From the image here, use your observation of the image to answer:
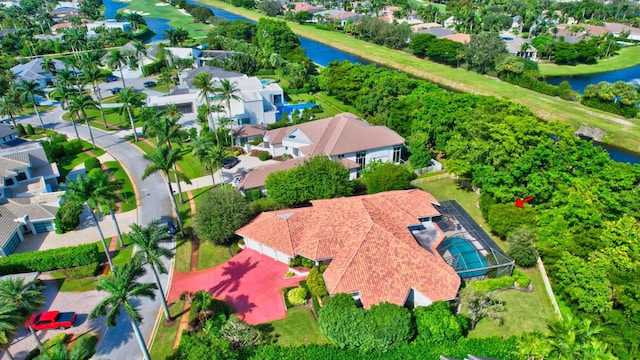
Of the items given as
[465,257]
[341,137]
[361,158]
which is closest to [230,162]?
[341,137]

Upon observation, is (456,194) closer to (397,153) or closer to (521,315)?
(397,153)

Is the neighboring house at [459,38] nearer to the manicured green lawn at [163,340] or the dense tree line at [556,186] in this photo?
the dense tree line at [556,186]

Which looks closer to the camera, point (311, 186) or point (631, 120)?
point (311, 186)

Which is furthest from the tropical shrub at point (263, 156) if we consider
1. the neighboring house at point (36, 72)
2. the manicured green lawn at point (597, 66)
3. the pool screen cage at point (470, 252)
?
the manicured green lawn at point (597, 66)

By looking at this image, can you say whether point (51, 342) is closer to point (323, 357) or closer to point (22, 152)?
point (323, 357)

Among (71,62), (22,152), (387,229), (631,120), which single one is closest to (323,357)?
(387,229)
